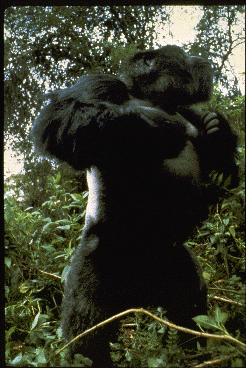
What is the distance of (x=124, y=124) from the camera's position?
85 centimetres

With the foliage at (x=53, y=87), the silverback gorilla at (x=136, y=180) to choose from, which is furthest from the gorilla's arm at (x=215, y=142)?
the foliage at (x=53, y=87)

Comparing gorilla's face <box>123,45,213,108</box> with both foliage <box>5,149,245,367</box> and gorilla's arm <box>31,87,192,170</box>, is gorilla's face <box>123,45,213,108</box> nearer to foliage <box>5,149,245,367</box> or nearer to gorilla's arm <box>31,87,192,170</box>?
gorilla's arm <box>31,87,192,170</box>

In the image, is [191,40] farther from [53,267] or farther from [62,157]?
[53,267]

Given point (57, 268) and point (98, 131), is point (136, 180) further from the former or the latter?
point (57, 268)

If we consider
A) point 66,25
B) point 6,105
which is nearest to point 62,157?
point 6,105

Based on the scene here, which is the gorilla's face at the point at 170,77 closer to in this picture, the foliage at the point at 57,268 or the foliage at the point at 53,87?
the foliage at the point at 53,87

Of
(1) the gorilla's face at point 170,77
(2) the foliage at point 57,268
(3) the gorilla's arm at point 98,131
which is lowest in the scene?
(2) the foliage at point 57,268

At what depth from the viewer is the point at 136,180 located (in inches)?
37.0

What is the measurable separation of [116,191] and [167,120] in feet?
0.94

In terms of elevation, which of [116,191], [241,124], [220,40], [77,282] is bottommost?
[77,282]

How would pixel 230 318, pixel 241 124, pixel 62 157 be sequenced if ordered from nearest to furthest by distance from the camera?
1. pixel 230 318
2. pixel 62 157
3. pixel 241 124

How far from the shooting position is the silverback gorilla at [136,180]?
0.87 meters

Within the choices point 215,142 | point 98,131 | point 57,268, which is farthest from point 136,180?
point 57,268

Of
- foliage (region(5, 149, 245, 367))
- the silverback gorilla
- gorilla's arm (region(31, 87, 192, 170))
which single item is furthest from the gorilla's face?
foliage (region(5, 149, 245, 367))
